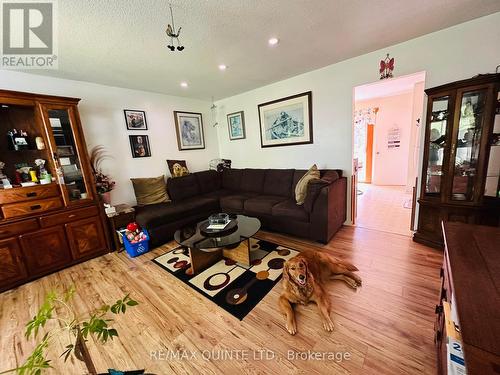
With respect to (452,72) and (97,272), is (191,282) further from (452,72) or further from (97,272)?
(452,72)

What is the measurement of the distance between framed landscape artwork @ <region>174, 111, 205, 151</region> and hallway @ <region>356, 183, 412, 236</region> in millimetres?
3365

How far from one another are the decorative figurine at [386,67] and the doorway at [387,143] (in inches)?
74.5

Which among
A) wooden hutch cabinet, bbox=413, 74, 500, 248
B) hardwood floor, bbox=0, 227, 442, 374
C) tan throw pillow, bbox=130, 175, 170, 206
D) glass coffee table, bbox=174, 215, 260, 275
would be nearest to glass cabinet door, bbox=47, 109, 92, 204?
tan throw pillow, bbox=130, 175, 170, 206

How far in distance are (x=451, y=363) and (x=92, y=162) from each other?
152 inches

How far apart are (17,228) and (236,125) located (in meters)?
3.50

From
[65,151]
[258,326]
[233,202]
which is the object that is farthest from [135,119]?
[258,326]

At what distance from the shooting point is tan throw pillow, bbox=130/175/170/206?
132 inches

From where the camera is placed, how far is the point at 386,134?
5582 millimetres

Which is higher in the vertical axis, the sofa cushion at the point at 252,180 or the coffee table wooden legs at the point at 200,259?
the sofa cushion at the point at 252,180

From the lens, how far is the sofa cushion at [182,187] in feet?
11.8

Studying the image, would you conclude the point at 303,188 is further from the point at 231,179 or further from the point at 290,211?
the point at 231,179

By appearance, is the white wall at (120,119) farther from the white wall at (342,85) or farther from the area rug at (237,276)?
the area rug at (237,276)

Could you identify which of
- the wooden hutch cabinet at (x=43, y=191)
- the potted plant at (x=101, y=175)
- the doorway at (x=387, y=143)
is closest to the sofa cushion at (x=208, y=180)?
the potted plant at (x=101, y=175)

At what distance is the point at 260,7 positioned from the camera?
1.63m
